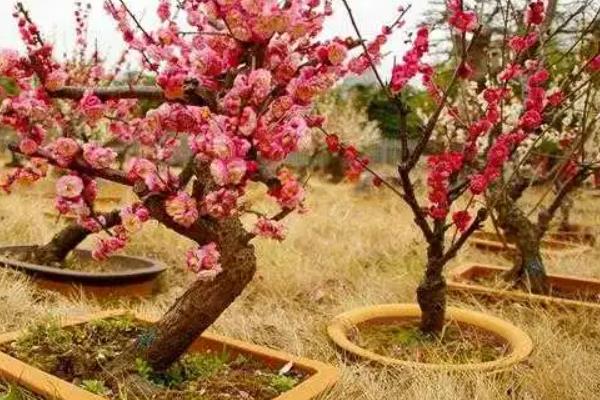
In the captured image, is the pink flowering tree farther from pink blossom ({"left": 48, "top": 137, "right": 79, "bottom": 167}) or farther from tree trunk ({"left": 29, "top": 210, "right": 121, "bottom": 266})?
tree trunk ({"left": 29, "top": 210, "right": 121, "bottom": 266})

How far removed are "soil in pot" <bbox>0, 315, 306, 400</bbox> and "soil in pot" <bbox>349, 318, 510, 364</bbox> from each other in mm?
676

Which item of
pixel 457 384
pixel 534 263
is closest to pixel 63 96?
pixel 457 384

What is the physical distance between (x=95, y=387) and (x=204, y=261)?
1.40 feet

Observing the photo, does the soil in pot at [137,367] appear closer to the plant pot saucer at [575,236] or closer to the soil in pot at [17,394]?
the soil in pot at [17,394]

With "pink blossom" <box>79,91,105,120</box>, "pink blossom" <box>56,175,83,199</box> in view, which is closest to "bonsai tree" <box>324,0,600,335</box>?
"pink blossom" <box>79,91,105,120</box>

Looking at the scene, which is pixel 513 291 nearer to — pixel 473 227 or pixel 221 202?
pixel 473 227

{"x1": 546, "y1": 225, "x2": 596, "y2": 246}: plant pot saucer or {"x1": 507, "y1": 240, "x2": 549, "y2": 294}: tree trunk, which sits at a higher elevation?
{"x1": 507, "y1": 240, "x2": 549, "y2": 294}: tree trunk

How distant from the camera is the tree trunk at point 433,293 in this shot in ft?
8.20

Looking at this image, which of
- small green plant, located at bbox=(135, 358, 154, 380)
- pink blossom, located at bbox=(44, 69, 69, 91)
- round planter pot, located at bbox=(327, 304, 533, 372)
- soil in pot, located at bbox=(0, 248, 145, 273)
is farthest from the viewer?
soil in pot, located at bbox=(0, 248, 145, 273)

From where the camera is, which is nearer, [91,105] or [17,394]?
[91,105]

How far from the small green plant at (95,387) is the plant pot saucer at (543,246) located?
3361mm

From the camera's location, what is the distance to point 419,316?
285 cm

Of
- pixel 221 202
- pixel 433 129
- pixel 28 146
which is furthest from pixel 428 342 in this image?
pixel 28 146

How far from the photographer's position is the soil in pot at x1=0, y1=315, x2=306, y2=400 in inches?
70.8
